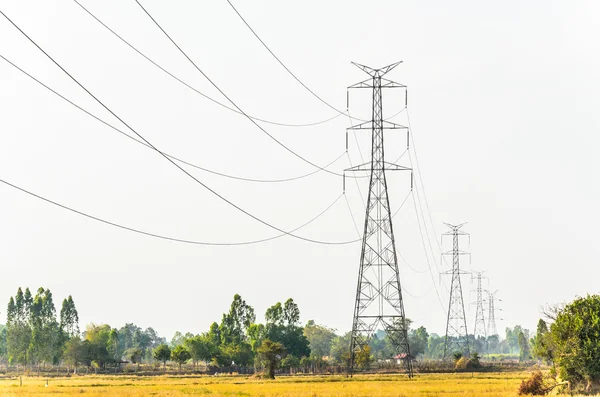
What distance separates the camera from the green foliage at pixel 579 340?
219ft

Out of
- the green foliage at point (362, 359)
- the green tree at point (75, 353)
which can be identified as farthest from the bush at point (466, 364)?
the green tree at point (75, 353)

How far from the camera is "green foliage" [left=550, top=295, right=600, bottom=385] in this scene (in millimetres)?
66688

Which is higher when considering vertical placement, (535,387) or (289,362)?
(289,362)

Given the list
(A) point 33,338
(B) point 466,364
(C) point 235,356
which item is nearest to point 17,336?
(A) point 33,338

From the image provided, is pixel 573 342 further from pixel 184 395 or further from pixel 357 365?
pixel 357 365

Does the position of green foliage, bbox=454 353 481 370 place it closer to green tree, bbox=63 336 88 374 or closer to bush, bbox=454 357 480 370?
bush, bbox=454 357 480 370

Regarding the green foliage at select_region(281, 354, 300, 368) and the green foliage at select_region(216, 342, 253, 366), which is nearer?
the green foliage at select_region(281, 354, 300, 368)

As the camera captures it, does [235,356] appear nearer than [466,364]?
No

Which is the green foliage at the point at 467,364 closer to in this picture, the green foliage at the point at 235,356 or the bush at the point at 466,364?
the bush at the point at 466,364

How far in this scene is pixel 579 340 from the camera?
6781 centimetres

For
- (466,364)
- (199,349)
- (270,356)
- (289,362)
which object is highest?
(199,349)

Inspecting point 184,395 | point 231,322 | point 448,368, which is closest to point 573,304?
point 184,395

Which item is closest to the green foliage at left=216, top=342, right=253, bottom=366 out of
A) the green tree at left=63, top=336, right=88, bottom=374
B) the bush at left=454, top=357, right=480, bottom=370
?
the green tree at left=63, top=336, right=88, bottom=374

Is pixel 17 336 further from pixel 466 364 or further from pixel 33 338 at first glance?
pixel 466 364
